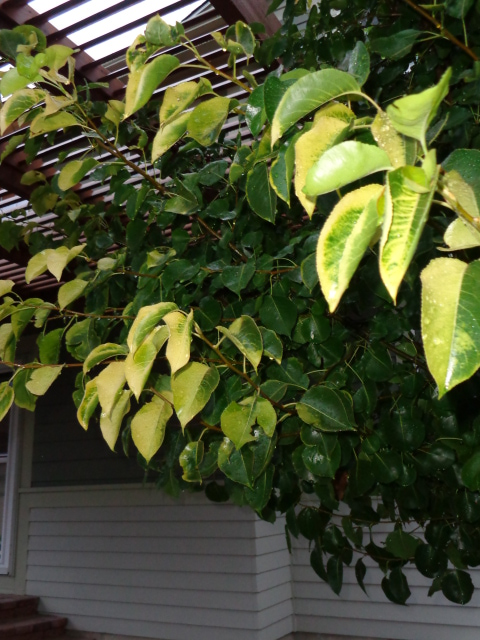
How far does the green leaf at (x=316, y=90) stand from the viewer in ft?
1.30

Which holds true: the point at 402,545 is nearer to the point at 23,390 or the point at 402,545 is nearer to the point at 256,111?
the point at 23,390

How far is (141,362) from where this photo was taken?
1.95 ft

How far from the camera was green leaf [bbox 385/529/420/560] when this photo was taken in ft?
3.70

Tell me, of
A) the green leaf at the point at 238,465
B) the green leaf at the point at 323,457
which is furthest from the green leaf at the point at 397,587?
the green leaf at the point at 238,465

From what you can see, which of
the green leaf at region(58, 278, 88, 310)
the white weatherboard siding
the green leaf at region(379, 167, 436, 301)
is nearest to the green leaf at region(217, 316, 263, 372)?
the green leaf at region(58, 278, 88, 310)

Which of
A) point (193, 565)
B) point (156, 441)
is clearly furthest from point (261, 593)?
point (156, 441)

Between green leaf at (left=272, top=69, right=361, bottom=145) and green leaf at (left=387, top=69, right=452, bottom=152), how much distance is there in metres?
0.10

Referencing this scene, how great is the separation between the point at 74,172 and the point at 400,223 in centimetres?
86

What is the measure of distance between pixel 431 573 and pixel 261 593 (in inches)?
116

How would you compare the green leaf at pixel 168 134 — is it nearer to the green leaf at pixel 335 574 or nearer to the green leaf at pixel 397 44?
the green leaf at pixel 397 44

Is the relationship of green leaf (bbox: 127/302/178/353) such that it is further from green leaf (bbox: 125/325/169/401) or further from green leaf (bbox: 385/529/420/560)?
green leaf (bbox: 385/529/420/560)

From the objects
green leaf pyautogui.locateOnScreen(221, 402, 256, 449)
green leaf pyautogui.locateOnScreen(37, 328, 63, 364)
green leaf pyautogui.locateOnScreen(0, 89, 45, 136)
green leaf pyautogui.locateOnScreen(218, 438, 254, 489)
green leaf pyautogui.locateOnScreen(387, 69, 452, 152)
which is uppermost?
green leaf pyautogui.locateOnScreen(0, 89, 45, 136)

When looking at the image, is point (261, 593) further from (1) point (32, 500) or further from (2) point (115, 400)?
(2) point (115, 400)

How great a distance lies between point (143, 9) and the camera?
229 centimetres
